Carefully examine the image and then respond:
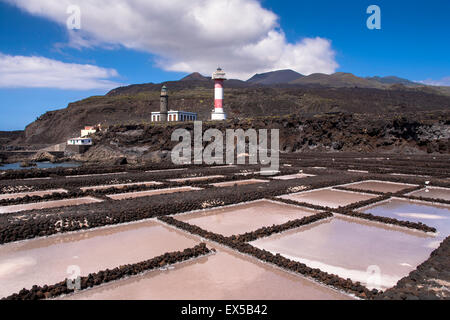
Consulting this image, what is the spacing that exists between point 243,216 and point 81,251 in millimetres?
5323

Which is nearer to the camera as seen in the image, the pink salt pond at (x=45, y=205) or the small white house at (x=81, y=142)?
the pink salt pond at (x=45, y=205)

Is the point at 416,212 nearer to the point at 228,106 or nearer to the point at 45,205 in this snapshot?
the point at 45,205

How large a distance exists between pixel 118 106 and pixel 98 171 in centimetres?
7383

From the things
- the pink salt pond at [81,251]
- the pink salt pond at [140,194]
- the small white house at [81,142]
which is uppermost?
the small white house at [81,142]

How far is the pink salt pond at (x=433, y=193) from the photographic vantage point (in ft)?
48.0

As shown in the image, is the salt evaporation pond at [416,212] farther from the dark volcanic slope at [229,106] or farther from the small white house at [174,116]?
the dark volcanic slope at [229,106]

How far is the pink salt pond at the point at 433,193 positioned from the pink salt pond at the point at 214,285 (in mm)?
11407

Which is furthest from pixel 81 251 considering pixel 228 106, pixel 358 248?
pixel 228 106

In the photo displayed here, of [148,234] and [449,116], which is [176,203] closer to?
[148,234]

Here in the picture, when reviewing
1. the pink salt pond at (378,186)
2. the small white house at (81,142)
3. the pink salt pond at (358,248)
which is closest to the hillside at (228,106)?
the small white house at (81,142)

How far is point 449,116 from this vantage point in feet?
123

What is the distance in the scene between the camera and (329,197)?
14.5 m

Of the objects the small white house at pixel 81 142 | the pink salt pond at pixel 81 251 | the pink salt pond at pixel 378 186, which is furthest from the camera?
the small white house at pixel 81 142
